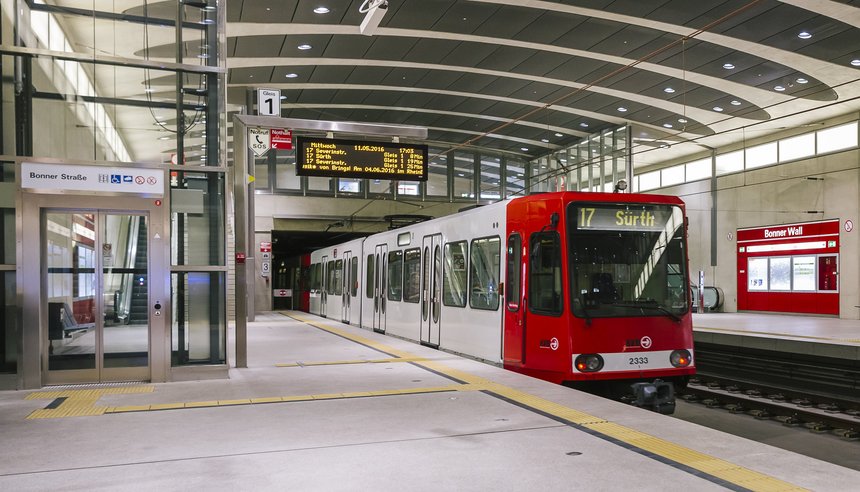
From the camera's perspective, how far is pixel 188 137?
29.6 ft

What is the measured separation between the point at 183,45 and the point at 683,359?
7.31 m

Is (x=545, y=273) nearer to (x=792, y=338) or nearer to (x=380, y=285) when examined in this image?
(x=792, y=338)

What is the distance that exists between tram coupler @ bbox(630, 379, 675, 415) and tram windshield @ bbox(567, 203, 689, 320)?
789 mm

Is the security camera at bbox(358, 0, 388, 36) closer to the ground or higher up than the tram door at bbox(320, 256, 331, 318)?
higher up

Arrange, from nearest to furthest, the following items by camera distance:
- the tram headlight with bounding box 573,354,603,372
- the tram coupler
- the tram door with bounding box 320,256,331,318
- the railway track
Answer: the tram coupler
the tram headlight with bounding box 573,354,603,372
the railway track
the tram door with bounding box 320,256,331,318

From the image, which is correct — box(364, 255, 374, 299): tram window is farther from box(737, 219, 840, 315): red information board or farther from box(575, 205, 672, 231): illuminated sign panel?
box(737, 219, 840, 315): red information board

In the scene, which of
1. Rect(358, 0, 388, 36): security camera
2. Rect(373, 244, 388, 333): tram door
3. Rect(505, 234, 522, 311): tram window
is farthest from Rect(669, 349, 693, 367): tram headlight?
Rect(373, 244, 388, 333): tram door

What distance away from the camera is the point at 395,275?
1516 cm

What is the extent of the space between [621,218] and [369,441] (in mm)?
4219

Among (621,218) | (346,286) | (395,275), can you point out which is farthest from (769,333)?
(346,286)

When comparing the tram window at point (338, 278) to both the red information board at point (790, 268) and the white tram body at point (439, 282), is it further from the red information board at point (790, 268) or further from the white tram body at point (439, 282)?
the red information board at point (790, 268)

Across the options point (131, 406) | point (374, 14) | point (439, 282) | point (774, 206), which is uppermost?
point (374, 14)

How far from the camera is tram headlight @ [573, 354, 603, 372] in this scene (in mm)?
7684

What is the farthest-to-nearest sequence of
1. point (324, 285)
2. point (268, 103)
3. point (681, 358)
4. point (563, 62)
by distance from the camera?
point (324, 285) → point (563, 62) → point (268, 103) → point (681, 358)
